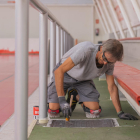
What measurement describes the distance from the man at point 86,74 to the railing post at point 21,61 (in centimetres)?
59

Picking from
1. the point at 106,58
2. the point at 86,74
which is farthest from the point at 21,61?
the point at 86,74

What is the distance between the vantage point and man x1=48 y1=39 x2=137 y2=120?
2180mm

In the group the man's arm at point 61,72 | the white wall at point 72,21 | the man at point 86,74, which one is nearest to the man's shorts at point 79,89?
the man at point 86,74

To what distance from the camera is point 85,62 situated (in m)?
2.41

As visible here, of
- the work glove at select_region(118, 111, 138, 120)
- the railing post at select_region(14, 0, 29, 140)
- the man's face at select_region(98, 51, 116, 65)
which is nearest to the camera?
the railing post at select_region(14, 0, 29, 140)

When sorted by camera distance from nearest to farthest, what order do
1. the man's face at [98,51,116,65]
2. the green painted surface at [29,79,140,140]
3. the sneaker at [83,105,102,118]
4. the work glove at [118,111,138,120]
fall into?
the green painted surface at [29,79,140,140] < the man's face at [98,51,116,65] < the work glove at [118,111,138,120] < the sneaker at [83,105,102,118]

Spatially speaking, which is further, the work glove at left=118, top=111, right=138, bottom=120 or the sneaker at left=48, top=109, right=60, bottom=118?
the sneaker at left=48, top=109, right=60, bottom=118

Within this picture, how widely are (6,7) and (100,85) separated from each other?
15.2 metres

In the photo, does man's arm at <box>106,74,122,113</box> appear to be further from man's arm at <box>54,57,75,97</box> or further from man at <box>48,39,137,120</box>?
man's arm at <box>54,57,75,97</box>

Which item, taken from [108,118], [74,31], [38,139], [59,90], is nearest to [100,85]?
[108,118]

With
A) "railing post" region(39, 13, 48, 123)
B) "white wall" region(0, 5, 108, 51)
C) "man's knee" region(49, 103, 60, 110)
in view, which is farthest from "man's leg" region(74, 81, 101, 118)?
"white wall" region(0, 5, 108, 51)

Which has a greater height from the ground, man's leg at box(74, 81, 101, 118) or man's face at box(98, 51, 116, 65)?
man's face at box(98, 51, 116, 65)

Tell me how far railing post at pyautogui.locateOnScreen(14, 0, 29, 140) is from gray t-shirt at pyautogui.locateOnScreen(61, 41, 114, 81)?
27.7 inches

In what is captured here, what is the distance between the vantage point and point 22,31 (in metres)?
1.53
